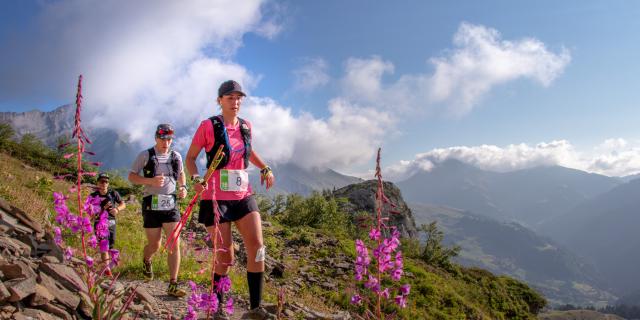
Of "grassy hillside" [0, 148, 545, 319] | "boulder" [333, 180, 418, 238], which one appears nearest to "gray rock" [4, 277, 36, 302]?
"grassy hillside" [0, 148, 545, 319]

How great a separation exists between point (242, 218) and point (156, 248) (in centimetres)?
250

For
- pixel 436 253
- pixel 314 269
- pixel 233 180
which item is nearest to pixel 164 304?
pixel 233 180

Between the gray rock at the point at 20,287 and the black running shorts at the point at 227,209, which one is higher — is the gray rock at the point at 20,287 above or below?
below

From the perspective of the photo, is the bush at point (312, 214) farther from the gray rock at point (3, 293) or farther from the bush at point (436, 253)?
the gray rock at point (3, 293)

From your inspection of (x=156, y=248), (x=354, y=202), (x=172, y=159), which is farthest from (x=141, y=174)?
(x=354, y=202)

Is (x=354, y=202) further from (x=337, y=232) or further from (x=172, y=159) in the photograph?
(x=172, y=159)

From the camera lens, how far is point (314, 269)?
39.1 ft

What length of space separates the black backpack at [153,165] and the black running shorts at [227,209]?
1.79 m

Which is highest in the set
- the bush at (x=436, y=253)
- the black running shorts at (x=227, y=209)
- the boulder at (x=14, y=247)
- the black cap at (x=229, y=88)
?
the black cap at (x=229, y=88)

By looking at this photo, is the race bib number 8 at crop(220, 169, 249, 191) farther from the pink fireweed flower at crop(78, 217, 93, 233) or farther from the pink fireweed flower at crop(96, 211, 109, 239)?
the pink fireweed flower at crop(78, 217, 93, 233)

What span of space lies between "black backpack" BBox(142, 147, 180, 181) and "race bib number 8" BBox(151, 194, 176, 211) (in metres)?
0.34

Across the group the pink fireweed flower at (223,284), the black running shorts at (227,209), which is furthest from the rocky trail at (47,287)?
the black running shorts at (227,209)

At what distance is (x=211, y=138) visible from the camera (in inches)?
174

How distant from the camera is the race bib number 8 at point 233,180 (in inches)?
173
